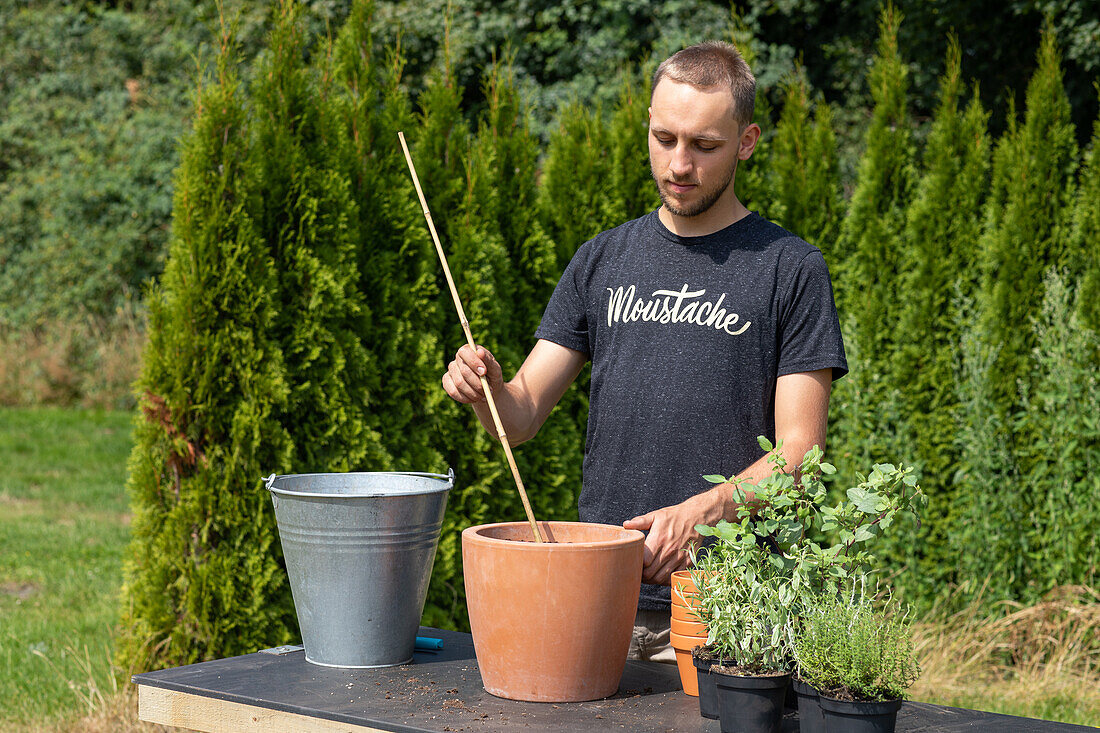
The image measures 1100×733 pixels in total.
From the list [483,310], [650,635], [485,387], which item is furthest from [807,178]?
[485,387]

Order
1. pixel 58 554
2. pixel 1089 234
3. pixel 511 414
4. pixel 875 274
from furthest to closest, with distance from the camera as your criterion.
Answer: pixel 58 554, pixel 875 274, pixel 1089 234, pixel 511 414

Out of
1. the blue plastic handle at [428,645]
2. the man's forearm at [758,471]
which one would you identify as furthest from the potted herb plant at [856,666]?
the blue plastic handle at [428,645]

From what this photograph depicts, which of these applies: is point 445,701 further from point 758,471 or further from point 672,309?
point 672,309

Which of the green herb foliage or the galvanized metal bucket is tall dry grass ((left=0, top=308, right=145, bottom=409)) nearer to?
the galvanized metal bucket

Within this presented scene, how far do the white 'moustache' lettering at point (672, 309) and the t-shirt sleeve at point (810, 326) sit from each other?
0.28 feet

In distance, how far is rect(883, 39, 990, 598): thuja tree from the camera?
519cm

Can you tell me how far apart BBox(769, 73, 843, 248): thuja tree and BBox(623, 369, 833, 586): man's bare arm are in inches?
140

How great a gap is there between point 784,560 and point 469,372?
0.70m

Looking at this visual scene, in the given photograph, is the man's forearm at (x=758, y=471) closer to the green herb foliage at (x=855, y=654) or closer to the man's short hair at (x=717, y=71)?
the green herb foliage at (x=855, y=654)

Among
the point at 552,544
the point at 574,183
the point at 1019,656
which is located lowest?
the point at 1019,656

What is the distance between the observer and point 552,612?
1.58m

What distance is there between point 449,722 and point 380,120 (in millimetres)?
3161

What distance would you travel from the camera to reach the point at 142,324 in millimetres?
11844

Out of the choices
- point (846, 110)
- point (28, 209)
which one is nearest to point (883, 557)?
point (846, 110)
